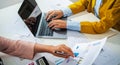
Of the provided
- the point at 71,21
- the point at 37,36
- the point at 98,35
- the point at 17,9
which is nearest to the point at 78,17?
the point at 71,21

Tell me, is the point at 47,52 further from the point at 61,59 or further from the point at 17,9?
the point at 17,9

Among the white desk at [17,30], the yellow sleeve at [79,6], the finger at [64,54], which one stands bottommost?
the white desk at [17,30]

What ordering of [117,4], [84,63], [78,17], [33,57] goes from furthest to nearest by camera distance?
[78,17] → [117,4] → [33,57] → [84,63]

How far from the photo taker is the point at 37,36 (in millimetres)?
1087

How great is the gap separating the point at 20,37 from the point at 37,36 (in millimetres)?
97

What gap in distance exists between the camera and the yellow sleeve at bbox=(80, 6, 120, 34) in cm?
108

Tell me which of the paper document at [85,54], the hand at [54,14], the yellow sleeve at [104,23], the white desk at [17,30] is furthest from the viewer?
the hand at [54,14]

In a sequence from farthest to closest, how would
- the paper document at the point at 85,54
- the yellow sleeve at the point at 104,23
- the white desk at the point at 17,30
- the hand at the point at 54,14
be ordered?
1. the hand at the point at 54,14
2. the yellow sleeve at the point at 104,23
3. the white desk at the point at 17,30
4. the paper document at the point at 85,54

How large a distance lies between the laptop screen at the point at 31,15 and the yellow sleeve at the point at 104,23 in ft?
0.91

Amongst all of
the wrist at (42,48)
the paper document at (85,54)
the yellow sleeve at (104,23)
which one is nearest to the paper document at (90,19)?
the yellow sleeve at (104,23)

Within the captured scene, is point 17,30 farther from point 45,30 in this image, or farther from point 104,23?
point 104,23

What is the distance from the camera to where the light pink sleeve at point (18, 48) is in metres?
0.96

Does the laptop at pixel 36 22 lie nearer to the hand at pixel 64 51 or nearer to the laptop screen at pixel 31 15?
the laptop screen at pixel 31 15

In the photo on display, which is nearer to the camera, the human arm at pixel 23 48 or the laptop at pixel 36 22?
the human arm at pixel 23 48
